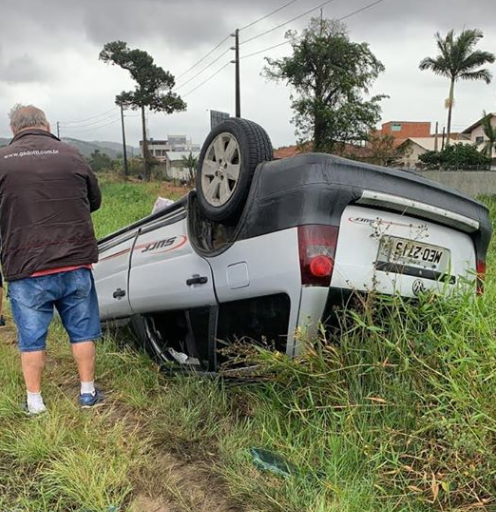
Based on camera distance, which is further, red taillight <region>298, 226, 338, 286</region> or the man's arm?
the man's arm

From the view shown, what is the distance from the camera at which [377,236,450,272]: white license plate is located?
2596 millimetres

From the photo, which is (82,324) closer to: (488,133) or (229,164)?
(229,164)

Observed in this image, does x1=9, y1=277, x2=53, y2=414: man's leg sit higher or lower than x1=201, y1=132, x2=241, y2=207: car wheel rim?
lower

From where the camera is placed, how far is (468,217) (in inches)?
112

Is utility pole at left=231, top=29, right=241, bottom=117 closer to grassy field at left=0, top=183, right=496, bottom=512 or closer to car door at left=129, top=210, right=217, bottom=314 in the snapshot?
car door at left=129, top=210, right=217, bottom=314

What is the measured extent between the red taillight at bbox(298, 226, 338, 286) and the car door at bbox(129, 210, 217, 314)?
0.65m

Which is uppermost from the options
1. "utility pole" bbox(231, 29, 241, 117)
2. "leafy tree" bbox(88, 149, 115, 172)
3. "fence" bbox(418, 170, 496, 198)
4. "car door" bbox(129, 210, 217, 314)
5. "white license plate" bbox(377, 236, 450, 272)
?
"utility pole" bbox(231, 29, 241, 117)

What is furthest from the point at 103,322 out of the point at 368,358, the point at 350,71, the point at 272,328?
the point at 350,71

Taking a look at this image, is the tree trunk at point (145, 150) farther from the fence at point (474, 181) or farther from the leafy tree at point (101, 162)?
the fence at point (474, 181)

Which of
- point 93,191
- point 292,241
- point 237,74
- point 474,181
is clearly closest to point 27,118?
point 93,191

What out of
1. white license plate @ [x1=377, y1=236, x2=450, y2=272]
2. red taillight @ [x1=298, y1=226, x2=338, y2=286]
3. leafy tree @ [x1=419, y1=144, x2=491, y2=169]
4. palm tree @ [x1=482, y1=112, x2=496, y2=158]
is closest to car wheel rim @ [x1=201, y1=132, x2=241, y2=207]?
red taillight @ [x1=298, y1=226, x2=338, y2=286]

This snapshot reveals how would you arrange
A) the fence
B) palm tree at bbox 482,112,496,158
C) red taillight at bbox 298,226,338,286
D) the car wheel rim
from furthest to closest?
palm tree at bbox 482,112,496,158, the fence, the car wheel rim, red taillight at bbox 298,226,338,286

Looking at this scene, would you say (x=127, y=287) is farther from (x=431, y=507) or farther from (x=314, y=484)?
(x=431, y=507)

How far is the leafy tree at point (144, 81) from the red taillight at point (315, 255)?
159 ft
